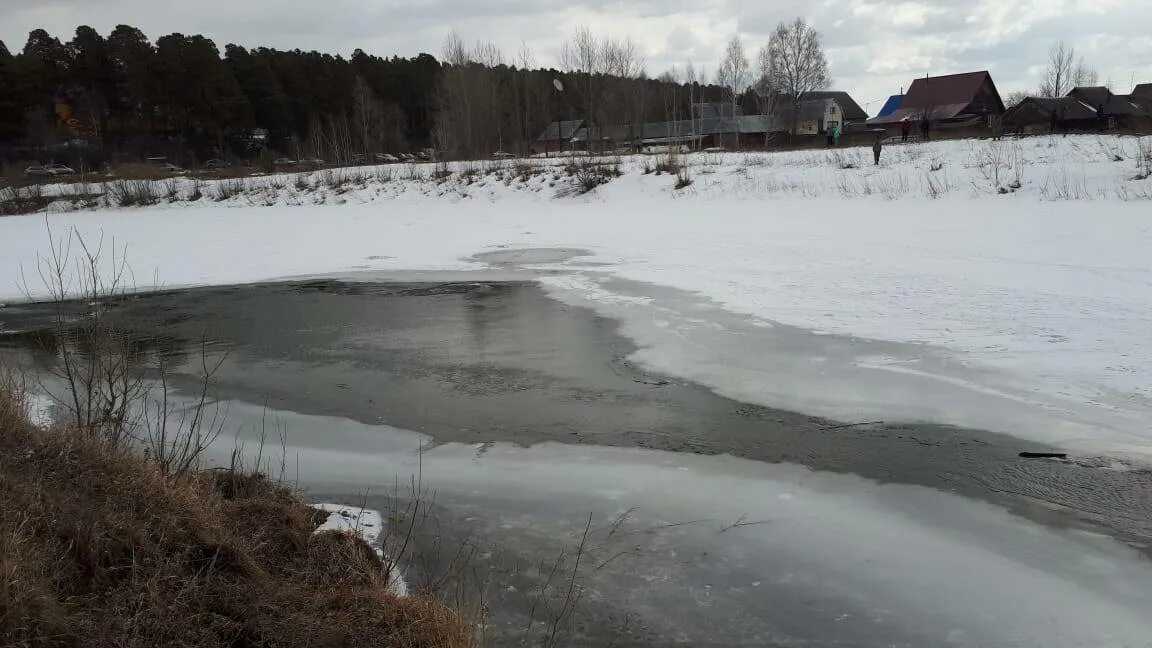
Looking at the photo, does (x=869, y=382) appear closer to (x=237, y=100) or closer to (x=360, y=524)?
(x=360, y=524)

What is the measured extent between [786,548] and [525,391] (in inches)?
125

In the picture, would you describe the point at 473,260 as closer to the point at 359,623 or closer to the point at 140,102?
the point at 359,623

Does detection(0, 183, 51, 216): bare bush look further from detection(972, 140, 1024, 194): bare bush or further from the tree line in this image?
detection(972, 140, 1024, 194): bare bush

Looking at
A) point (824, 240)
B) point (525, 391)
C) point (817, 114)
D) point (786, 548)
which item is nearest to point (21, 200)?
point (824, 240)

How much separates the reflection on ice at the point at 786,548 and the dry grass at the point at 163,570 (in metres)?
0.89

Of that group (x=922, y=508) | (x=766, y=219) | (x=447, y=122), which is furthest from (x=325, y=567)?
(x=447, y=122)

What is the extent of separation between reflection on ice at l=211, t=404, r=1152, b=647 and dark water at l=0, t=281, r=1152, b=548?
29 centimetres

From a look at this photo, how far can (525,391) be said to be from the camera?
22.2ft

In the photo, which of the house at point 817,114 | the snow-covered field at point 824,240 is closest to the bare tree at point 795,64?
the house at point 817,114

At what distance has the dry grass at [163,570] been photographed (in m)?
2.77

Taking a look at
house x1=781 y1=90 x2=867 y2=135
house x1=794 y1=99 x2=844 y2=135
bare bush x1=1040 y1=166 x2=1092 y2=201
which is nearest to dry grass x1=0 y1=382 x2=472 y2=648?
bare bush x1=1040 y1=166 x2=1092 y2=201

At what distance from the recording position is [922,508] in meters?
4.40

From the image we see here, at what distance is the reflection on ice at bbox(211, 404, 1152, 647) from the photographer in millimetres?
3338

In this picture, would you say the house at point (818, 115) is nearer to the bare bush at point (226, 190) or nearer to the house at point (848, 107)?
the house at point (848, 107)
